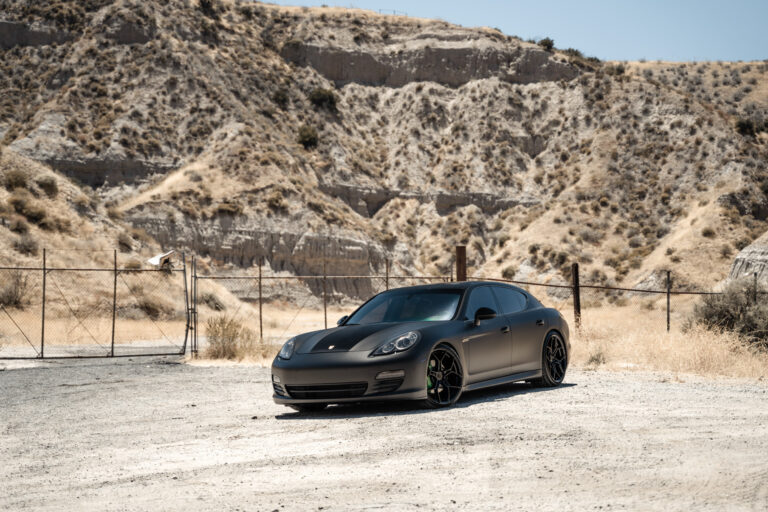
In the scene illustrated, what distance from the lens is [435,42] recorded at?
3219 inches

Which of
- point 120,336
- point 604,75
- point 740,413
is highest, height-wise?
point 604,75

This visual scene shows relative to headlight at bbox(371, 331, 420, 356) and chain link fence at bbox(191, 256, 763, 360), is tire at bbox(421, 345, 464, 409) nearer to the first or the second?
headlight at bbox(371, 331, 420, 356)

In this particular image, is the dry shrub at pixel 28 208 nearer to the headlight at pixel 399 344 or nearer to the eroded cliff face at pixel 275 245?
the eroded cliff face at pixel 275 245

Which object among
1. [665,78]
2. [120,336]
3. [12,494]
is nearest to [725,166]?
[665,78]

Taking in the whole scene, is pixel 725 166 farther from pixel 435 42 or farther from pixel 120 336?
pixel 120 336

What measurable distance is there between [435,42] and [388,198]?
19618 mm

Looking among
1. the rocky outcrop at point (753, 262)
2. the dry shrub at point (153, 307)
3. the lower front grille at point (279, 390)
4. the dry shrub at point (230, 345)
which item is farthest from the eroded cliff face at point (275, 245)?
the lower front grille at point (279, 390)

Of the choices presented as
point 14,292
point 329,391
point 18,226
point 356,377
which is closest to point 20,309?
point 14,292

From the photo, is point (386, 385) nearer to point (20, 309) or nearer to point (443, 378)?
point (443, 378)

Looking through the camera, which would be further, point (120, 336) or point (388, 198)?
point (388, 198)

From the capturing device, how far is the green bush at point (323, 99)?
7400cm

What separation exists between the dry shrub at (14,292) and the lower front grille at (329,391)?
86.6ft

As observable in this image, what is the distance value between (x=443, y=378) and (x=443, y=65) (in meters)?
72.7

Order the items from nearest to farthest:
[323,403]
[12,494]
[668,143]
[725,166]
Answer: [12,494] → [323,403] → [725,166] → [668,143]
